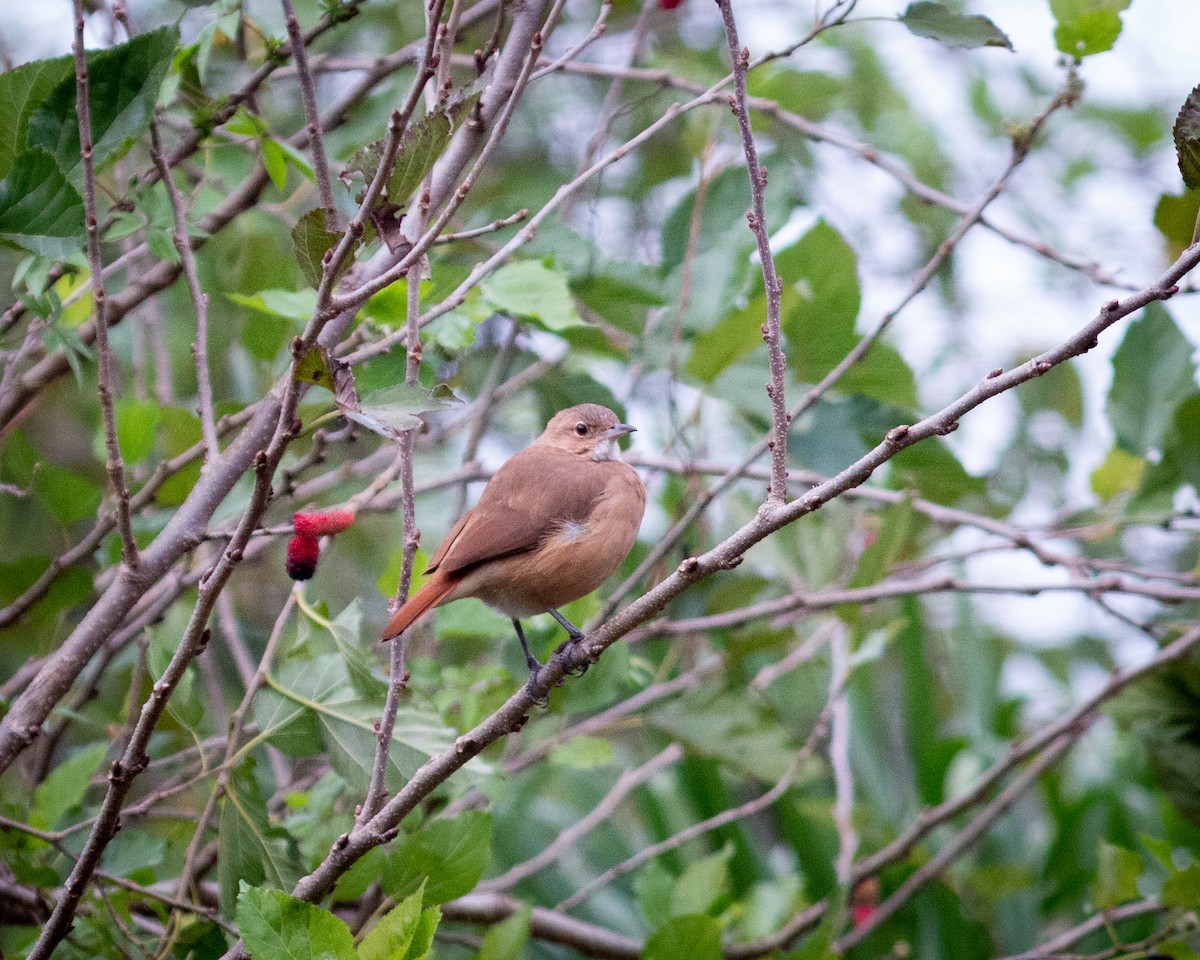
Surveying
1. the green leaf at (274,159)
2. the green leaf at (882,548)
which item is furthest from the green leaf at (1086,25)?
the green leaf at (274,159)

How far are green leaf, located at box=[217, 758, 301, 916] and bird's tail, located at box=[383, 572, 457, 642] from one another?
470 millimetres

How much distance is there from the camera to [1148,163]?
24.1ft

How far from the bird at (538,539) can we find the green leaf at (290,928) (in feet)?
3.08

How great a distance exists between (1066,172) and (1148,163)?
490 mm

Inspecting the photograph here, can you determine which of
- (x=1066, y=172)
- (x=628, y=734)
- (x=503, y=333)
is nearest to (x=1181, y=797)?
(x=503, y=333)

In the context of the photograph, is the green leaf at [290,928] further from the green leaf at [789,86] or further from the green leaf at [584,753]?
the green leaf at [789,86]

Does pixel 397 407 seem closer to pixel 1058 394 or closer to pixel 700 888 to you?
pixel 700 888

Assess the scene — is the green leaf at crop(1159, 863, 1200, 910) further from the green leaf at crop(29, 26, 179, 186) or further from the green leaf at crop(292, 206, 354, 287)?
the green leaf at crop(29, 26, 179, 186)

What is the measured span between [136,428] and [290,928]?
174 cm

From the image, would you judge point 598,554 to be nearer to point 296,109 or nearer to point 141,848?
point 141,848

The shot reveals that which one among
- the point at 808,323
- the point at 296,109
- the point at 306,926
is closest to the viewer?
the point at 306,926

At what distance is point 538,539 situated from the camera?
3.41 meters

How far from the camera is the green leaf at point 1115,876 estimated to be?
352cm

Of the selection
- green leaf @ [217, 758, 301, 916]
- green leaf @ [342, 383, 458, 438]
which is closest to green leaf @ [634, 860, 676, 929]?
green leaf @ [217, 758, 301, 916]
